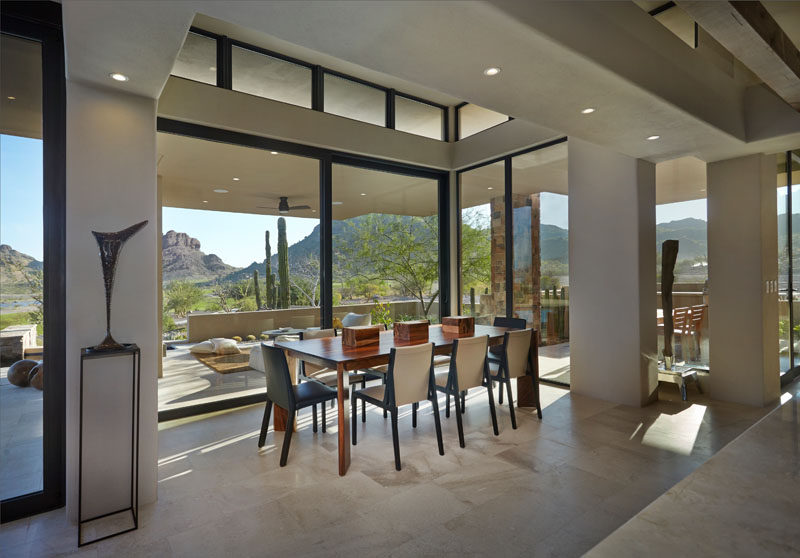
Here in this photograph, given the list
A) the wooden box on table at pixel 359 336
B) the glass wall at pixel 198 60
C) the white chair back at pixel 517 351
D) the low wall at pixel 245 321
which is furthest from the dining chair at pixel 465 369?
the glass wall at pixel 198 60

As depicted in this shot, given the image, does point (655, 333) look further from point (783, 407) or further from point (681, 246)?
point (783, 407)

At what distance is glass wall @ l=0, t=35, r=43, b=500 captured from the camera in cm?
242

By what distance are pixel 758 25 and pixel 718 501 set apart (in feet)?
7.72

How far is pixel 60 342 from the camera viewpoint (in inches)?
99.9

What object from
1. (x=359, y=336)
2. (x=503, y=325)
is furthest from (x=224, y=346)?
(x=503, y=325)

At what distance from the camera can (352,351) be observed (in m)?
3.32

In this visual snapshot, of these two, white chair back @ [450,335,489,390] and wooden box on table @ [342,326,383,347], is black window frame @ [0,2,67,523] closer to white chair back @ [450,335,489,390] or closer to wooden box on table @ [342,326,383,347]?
wooden box on table @ [342,326,383,347]

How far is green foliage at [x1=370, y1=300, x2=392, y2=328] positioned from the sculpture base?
11.3 ft

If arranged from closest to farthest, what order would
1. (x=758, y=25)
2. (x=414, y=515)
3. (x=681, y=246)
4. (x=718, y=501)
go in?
(x=718, y=501)
(x=758, y=25)
(x=414, y=515)
(x=681, y=246)

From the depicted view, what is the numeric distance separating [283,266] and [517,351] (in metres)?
2.60

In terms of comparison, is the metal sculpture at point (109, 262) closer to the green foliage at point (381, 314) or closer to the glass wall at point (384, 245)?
the glass wall at point (384, 245)

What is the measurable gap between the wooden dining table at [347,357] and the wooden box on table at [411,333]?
0.23 feet

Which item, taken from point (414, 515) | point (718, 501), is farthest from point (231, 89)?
point (718, 501)

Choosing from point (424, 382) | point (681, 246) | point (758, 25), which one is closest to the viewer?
point (758, 25)
